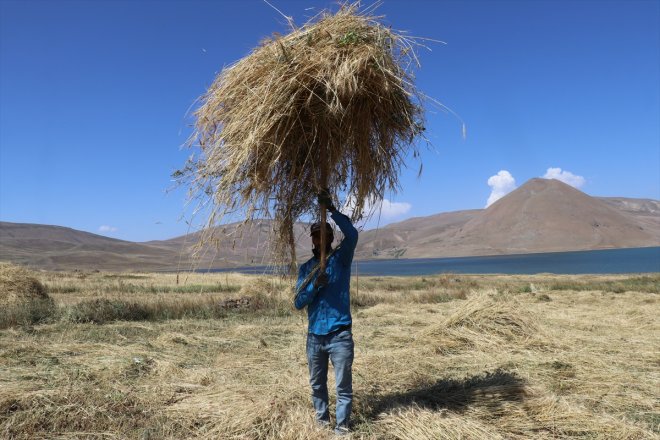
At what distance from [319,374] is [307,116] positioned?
232cm

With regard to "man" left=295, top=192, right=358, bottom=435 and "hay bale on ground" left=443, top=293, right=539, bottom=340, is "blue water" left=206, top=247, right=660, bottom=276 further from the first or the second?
"man" left=295, top=192, right=358, bottom=435

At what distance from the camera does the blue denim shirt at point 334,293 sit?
412 centimetres

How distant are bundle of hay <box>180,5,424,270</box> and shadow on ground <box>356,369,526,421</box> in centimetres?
214

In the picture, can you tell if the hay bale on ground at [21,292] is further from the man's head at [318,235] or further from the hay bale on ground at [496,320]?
the man's head at [318,235]

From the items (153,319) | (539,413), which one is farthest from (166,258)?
(539,413)

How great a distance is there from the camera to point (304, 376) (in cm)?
625

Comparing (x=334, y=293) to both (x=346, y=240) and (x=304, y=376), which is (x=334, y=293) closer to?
(x=346, y=240)

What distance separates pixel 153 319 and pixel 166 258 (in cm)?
16336

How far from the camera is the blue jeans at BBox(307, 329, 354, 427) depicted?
13.4 feet

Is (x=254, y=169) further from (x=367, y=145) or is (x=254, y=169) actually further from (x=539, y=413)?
(x=539, y=413)

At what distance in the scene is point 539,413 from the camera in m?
4.69

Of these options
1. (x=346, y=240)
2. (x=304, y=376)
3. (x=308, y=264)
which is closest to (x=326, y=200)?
(x=346, y=240)

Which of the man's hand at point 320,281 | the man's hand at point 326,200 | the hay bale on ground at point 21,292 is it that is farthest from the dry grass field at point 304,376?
the man's hand at point 326,200

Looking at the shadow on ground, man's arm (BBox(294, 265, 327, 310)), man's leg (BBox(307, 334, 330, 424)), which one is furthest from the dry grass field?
man's arm (BBox(294, 265, 327, 310))
